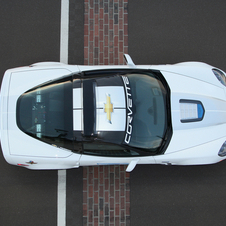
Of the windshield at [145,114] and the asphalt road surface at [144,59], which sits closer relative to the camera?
the windshield at [145,114]

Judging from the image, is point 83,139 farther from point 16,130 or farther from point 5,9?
point 5,9

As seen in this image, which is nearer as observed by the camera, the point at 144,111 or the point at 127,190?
the point at 144,111

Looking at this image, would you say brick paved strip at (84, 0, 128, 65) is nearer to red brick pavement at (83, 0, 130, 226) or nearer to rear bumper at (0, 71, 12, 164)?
red brick pavement at (83, 0, 130, 226)

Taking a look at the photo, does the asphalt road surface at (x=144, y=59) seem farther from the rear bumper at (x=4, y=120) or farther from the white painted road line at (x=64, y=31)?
the rear bumper at (x=4, y=120)

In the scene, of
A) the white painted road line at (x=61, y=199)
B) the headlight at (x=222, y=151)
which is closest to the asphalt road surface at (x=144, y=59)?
the white painted road line at (x=61, y=199)

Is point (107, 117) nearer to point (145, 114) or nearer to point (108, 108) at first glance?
point (108, 108)

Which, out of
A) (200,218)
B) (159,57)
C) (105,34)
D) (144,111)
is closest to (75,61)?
(105,34)

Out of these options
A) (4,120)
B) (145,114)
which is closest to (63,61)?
(4,120)
